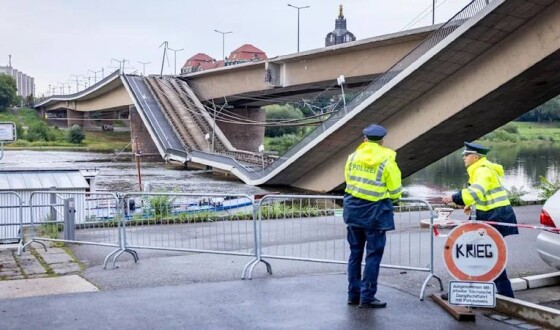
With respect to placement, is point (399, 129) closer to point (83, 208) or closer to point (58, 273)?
point (83, 208)

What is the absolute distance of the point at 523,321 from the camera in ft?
21.9

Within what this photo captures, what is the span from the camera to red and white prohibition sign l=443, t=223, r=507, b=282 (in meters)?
6.73

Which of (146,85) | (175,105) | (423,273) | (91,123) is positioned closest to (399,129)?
(423,273)

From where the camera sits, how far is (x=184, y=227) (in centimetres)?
1437

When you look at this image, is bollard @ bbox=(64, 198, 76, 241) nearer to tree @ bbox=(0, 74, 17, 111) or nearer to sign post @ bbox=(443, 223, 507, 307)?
sign post @ bbox=(443, 223, 507, 307)

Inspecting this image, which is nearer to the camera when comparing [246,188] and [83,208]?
[83,208]

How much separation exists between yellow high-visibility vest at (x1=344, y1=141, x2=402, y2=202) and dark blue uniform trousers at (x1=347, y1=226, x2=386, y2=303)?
15.2 inches

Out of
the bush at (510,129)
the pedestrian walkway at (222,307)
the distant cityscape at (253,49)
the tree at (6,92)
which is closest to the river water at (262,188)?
the bush at (510,129)

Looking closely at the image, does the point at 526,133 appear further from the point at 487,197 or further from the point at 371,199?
the point at 371,199

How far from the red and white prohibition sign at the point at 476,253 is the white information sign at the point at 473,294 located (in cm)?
6

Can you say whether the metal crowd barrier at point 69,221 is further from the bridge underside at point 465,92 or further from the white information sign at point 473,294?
the bridge underside at point 465,92

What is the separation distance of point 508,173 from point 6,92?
287 feet

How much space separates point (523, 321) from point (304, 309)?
2.17m

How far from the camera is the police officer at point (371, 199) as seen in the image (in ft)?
22.6
